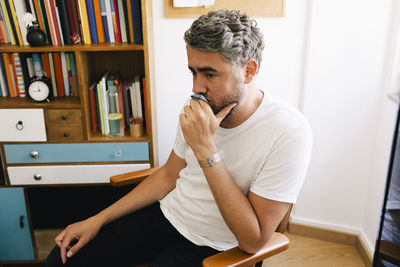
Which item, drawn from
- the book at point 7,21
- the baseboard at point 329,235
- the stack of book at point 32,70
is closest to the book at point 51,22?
the stack of book at point 32,70

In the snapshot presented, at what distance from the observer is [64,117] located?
181 cm

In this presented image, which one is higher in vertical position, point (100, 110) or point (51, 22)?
point (51, 22)

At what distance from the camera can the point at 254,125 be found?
1271mm

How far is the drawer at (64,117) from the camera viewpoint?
1.80 metres

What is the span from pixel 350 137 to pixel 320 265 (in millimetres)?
751

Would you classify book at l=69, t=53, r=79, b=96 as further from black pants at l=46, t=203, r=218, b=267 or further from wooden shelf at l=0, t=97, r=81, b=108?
black pants at l=46, t=203, r=218, b=267

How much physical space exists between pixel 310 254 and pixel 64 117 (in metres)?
1.60

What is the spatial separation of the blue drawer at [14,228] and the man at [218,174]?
0.65 meters

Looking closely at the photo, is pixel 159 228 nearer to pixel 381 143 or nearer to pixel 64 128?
pixel 64 128

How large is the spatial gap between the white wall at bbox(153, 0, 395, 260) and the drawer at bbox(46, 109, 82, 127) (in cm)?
55

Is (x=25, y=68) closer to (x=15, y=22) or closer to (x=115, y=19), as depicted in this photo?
(x=15, y=22)

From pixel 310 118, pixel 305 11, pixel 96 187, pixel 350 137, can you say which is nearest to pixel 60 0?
pixel 96 187

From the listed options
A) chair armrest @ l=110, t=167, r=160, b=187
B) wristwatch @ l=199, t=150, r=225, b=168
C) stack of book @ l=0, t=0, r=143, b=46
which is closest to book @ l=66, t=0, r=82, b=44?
stack of book @ l=0, t=0, r=143, b=46

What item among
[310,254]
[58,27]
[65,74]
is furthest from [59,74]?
[310,254]
